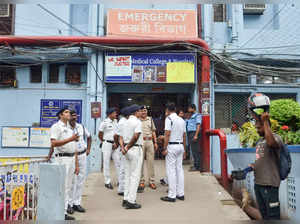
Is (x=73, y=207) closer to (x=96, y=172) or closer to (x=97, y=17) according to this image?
(x=96, y=172)

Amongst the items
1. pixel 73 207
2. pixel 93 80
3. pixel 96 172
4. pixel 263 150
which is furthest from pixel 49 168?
pixel 93 80

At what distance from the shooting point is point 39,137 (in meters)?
8.84

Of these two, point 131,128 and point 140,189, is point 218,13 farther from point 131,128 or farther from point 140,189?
point 140,189

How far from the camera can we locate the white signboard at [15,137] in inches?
347

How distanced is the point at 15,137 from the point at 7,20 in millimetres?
4387

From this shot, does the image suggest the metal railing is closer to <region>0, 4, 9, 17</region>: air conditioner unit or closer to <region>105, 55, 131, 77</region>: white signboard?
<region>105, 55, 131, 77</region>: white signboard

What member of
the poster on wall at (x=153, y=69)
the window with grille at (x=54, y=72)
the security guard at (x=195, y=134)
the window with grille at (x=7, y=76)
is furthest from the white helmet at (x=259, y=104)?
the window with grille at (x=7, y=76)

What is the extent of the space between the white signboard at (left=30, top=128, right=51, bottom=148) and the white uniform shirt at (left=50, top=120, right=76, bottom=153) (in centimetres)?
533

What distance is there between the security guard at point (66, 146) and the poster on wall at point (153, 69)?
14.7 feet

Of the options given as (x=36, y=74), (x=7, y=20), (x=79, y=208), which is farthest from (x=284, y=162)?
(x=7, y=20)

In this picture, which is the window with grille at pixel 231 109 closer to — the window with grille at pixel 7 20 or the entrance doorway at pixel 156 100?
the entrance doorway at pixel 156 100

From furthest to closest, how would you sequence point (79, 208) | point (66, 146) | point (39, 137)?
A: 1. point (39, 137)
2. point (79, 208)
3. point (66, 146)

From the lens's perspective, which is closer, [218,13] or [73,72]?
[73,72]

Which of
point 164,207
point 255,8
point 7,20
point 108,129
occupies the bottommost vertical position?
point 164,207
